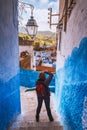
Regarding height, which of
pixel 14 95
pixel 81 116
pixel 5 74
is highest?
pixel 5 74

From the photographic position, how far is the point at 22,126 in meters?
4.94

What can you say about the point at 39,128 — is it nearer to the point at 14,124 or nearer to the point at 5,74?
the point at 14,124

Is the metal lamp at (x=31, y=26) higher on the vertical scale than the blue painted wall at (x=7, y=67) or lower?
higher

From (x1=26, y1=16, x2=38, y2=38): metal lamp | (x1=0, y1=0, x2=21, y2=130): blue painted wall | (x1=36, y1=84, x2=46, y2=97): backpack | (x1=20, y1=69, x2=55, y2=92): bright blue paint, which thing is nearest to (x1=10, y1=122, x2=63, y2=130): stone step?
(x1=0, y1=0, x2=21, y2=130): blue painted wall

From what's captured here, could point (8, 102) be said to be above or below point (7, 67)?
below

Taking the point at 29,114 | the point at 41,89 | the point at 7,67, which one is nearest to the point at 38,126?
the point at 41,89

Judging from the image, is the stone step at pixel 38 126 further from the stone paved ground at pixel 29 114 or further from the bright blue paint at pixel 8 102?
the bright blue paint at pixel 8 102

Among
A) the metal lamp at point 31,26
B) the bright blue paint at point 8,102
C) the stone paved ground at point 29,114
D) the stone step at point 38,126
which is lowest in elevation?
the stone paved ground at point 29,114

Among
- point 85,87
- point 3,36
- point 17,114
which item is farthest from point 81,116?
point 17,114

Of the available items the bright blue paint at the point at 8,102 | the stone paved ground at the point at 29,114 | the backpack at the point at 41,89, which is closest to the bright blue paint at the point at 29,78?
the stone paved ground at the point at 29,114

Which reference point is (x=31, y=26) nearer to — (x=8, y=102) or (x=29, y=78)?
(x=8, y=102)

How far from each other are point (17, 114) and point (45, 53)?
46.3 ft

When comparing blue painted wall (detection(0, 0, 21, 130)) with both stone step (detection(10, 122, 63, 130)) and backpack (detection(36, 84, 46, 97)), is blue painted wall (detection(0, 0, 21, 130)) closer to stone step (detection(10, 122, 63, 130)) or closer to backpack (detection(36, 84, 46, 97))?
stone step (detection(10, 122, 63, 130))

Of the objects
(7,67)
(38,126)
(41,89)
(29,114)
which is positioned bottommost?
(29,114)
